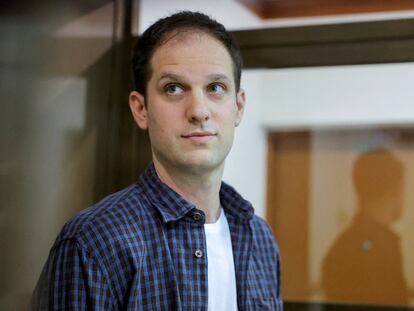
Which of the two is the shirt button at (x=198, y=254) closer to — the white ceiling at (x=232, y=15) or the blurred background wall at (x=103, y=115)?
the blurred background wall at (x=103, y=115)

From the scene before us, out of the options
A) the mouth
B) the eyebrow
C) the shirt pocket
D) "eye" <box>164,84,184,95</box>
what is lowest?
the shirt pocket

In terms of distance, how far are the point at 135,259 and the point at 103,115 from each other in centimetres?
120

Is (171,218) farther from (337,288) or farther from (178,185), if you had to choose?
(337,288)

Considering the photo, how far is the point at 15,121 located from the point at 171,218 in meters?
0.83

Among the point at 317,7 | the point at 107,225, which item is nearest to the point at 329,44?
the point at 317,7

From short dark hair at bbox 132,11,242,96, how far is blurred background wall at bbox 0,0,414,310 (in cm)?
65

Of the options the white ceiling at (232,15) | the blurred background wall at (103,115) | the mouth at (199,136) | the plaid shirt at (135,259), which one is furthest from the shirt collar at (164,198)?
the white ceiling at (232,15)

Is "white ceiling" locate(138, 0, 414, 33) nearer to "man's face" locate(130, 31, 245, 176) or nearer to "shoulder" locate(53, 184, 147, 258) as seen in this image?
"man's face" locate(130, 31, 245, 176)

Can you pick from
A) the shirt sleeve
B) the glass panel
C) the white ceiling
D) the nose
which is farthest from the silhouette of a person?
the shirt sleeve

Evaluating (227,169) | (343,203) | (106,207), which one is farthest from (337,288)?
(106,207)

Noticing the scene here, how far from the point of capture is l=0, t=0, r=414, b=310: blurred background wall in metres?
2.09

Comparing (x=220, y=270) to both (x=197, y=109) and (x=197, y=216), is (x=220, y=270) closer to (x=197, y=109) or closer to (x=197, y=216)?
(x=197, y=216)

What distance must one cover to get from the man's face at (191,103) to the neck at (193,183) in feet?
0.05

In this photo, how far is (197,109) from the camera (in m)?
1.41
